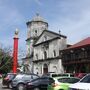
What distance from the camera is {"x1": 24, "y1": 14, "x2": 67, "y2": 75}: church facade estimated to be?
70250 millimetres

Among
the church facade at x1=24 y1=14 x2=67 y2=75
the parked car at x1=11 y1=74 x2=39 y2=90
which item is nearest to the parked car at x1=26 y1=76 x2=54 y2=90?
the parked car at x1=11 y1=74 x2=39 y2=90

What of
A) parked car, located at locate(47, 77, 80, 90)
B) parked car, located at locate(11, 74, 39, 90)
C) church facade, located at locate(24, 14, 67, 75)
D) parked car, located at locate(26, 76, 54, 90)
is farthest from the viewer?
church facade, located at locate(24, 14, 67, 75)

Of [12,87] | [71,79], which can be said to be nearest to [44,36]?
[12,87]

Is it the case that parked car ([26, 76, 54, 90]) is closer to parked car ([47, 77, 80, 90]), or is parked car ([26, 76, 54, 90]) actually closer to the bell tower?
parked car ([47, 77, 80, 90])

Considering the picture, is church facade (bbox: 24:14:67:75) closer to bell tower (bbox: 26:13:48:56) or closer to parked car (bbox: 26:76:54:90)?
bell tower (bbox: 26:13:48:56)

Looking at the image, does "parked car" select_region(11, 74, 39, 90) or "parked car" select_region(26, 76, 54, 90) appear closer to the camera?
"parked car" select_region(26, 76, 54, 90)

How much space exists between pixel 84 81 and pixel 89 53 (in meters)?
42.9

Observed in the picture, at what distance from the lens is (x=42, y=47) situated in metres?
78.0

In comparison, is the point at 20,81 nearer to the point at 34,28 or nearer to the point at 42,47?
the point at 42,47

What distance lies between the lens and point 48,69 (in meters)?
73.8

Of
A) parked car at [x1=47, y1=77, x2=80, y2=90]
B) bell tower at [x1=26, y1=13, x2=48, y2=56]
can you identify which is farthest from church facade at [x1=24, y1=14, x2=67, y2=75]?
parked car at [x1=47, y1=77, x2=80, y2=90]

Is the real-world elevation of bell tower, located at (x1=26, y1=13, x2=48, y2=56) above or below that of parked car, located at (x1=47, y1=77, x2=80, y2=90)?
above

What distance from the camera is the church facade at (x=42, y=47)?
230 feet

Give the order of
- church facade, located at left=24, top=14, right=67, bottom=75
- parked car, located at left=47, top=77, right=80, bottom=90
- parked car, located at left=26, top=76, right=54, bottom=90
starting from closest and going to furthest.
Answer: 1. parked car, located at left=47, top=77, right=80, bottom=90
2. parked car, located at left=26, top=76, right=54, bottom=90
3. church facade, located at left=24, top=14, right=67, bottom=75
